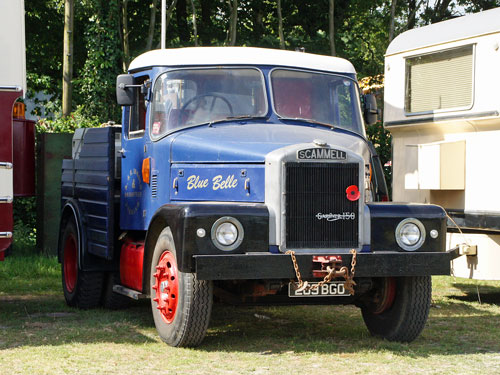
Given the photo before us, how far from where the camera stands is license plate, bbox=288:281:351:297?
744cm

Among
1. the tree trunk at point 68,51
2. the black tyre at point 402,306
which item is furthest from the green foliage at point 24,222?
the black tyre at point 402,306

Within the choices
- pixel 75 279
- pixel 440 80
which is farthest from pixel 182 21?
pixel 75 279

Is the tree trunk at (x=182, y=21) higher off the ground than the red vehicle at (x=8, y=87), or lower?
higher

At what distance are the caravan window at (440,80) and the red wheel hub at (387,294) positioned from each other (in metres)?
3.17

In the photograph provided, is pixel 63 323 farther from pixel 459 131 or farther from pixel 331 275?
pixel 459 131

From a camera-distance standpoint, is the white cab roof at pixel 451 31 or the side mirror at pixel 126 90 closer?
the side mirror at pixel 126 90

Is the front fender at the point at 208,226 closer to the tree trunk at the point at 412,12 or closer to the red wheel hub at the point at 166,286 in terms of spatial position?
the red wheel hub at the point at 166,286

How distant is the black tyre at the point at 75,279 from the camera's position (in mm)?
10141

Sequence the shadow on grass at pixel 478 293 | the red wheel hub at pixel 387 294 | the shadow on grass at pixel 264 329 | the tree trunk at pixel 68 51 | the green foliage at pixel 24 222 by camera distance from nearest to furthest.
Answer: the shadow on grass at pixel 264 329 → the red wheel hub at pixel 387 294 → the shadow on grass at pixel 478 293 → the green foliage at pixel 24 222 → the tree trunk at pixel 68 51

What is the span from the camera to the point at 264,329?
29.3ft

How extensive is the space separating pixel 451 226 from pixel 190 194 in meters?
3.95

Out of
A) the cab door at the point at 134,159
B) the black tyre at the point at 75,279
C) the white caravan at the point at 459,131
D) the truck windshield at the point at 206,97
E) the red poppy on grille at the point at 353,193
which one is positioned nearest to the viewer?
the red poppy on grille at the point at 353,193

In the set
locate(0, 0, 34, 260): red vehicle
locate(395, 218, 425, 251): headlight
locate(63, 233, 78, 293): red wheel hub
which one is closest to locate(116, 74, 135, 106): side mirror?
locate(0, 0, 34, 260): red vehicle

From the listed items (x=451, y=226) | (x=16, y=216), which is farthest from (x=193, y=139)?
(x=16, y=216)
